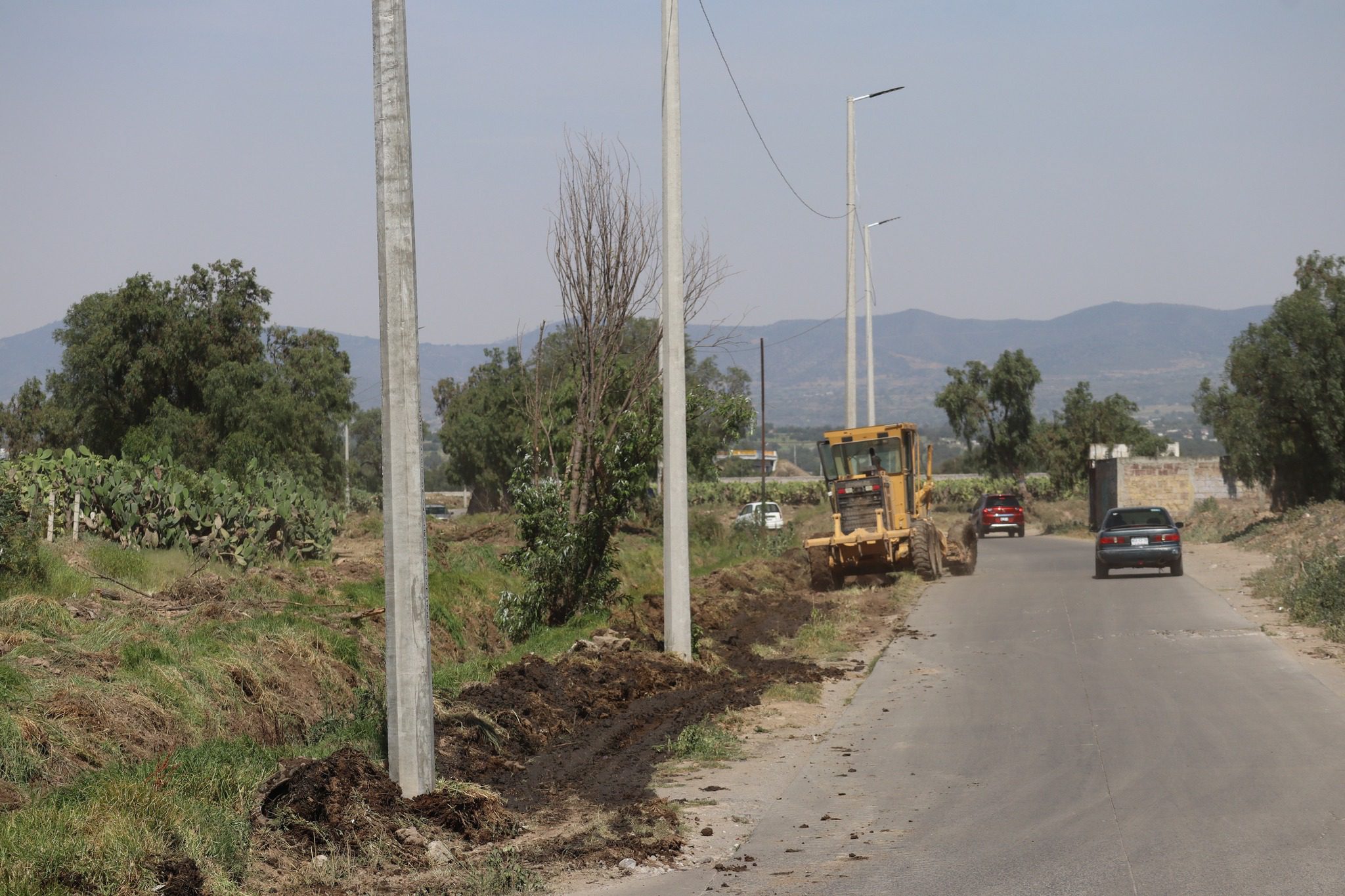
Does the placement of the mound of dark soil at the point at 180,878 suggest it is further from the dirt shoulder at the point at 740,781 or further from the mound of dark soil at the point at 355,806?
the dirt shoulder at the point at 740,781

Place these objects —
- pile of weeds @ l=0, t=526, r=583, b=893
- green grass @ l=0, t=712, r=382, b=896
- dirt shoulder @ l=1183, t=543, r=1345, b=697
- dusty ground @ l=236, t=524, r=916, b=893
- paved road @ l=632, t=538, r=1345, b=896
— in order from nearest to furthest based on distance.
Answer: green grass @ l=0, t=712, r=382, b=896
pile of weeds @ l=0, t=526, r=583, b=893
paved road @ l=632, t=538, r=1345, b=896
dusty ground @ l=236, t=524, r=916, b=893
dirt shoulder @ l=1183, t=543, r=1345, b=697

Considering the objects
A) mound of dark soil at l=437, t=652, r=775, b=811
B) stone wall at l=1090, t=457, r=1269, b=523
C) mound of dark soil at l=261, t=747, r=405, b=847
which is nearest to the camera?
mound of dark soil at l=261, t=747, r=405, b=847

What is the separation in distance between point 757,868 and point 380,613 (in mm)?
9665

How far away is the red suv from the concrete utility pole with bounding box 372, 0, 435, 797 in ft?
159

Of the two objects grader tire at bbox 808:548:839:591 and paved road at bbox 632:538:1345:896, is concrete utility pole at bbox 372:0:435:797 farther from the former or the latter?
grader tire at bbox 808:548:839:591

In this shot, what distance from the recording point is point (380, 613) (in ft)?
55.2

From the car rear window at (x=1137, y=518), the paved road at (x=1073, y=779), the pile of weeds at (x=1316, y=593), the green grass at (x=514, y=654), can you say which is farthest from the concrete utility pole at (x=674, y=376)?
the car rear window at (x=1137, y=518)

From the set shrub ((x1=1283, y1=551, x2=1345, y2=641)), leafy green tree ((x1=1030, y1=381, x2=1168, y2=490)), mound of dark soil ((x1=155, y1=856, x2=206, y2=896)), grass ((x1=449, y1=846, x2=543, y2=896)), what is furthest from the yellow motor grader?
leafy green tree ((x1=1030, y1=381, x2=1168, y2=490))

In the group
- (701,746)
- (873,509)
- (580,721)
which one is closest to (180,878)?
(701,746)

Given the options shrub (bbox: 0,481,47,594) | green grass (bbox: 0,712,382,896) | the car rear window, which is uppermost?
shrub (bbox: 0,481,47,594)

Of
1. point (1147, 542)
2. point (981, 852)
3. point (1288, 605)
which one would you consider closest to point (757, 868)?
point (981, 852)

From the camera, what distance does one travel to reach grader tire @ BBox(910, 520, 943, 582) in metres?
28.3

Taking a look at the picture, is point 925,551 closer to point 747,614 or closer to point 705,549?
point 747,614

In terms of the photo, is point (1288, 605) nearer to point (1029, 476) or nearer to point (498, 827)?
point (498, 827)
